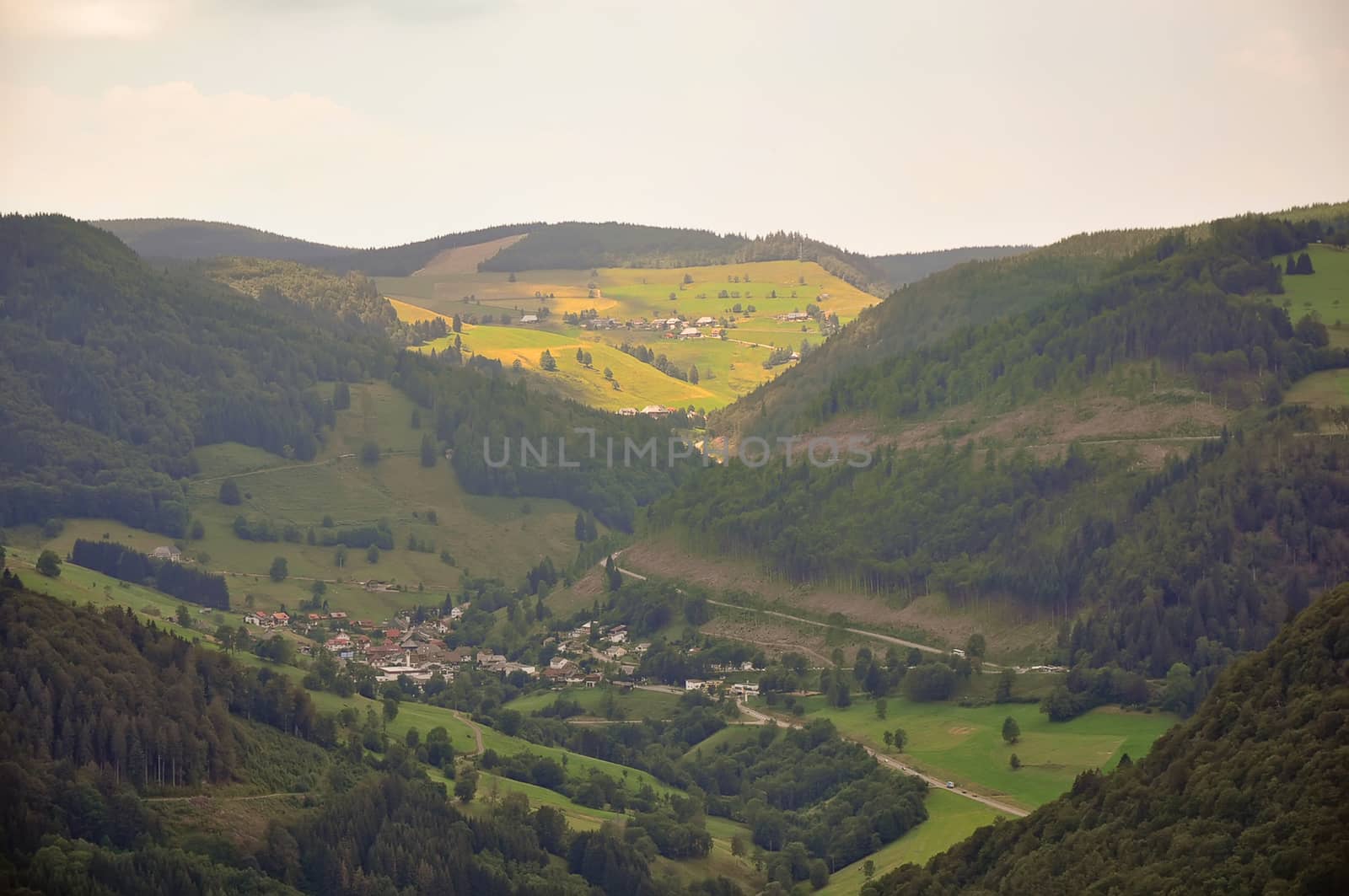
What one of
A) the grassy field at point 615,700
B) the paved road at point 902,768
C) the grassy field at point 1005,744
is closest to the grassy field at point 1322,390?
the grassy field at point 1005,744

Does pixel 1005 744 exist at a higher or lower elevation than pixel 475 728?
higher

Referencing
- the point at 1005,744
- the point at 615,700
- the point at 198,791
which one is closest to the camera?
the point at 198,791

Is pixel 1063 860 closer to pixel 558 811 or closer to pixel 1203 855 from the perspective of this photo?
pixel 1203 855

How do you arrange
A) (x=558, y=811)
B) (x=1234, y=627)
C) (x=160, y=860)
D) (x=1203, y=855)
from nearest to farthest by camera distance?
(x=1203, y=855)
(x=160, y=860)
(x=558, y=811)
(x=1234, y=627)

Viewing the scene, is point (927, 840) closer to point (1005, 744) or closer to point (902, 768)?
point (902, 768)

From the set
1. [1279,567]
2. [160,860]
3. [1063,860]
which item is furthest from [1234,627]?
[160,860]

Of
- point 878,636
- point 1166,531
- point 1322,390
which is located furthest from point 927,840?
point 1322,390

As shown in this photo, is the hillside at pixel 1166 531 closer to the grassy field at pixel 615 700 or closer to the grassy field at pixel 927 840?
the grassy field at pixel 927 840

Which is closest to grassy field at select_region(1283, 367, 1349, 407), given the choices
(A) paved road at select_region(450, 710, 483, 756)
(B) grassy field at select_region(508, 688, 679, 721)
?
(B) grassy field at select_region(508, 688, 679, 721)
